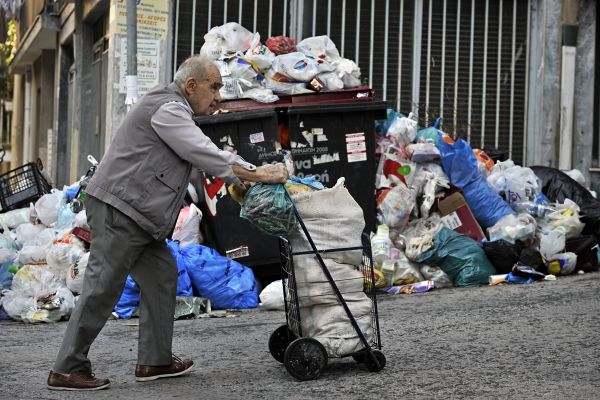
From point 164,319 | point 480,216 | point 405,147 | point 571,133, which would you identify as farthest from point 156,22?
point 164,319

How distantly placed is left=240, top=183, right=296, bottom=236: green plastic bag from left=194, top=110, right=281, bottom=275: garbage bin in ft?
10.9

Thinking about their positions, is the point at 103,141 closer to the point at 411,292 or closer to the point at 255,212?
the point at 411,292

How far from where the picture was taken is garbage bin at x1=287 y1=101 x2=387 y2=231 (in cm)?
842

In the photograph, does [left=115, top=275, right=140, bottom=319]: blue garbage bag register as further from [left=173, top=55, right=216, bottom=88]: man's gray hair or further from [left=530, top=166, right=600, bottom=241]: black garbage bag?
[left=530, top=166, right=600, bottom=241]: black garbage bag

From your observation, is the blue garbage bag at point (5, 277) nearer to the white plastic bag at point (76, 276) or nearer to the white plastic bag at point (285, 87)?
the white plastic bag at point (76, 276)

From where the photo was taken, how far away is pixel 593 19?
40.1 ft

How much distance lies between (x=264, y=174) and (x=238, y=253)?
139 inches

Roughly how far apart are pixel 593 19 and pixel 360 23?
2.97 metres

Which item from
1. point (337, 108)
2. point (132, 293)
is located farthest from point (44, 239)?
point (337, 108)

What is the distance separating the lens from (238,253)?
324 inches

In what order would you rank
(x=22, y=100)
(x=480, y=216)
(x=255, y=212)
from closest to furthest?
(x=255, y=212) → (x=480, y=216) → (x=22, y=100)

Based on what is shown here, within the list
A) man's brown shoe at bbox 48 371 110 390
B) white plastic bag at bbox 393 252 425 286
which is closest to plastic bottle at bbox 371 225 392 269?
white plastic bag at bbox 393 252 425 286

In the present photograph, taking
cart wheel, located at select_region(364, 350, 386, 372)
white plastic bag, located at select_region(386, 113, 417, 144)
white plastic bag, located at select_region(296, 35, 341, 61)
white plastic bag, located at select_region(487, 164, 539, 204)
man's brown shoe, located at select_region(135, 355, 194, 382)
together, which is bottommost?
man's brown shoe, located at select_region(135, 355, 194, 382)

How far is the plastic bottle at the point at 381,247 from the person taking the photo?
321 inches
